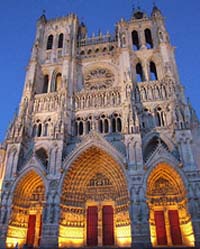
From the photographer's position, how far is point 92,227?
16141 millimetres

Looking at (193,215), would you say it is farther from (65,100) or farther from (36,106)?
(36,106)

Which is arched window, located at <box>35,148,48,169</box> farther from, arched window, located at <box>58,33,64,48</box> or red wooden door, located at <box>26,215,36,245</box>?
arched window, located at <box>58,33,64,48</box>

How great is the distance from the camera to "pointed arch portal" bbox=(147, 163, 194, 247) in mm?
14602

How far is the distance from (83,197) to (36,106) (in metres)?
8.94

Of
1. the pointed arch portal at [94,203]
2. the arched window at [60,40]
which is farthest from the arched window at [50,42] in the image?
the pointed arch portal at [94,203]

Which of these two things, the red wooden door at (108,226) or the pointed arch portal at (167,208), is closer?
the pointed arch portal at (167,208)

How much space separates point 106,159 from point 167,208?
17.3 ft

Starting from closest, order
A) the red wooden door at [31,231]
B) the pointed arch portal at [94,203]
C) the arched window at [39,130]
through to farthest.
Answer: the pointed arch portal at [94,203] → the red wooden door at [31,231] → the arched window at [39,130]

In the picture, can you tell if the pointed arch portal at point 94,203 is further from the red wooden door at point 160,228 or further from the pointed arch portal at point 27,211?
the pointed arch portal at point 27,211

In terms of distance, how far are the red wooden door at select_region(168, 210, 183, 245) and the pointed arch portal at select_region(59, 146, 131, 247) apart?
2863 mm

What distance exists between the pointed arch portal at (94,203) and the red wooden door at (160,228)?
1993 millimetres

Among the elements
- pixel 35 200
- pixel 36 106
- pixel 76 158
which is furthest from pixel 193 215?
pixel 36 106

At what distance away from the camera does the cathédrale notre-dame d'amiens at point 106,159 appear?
14.7 m

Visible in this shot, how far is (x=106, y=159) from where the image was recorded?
17047mm
